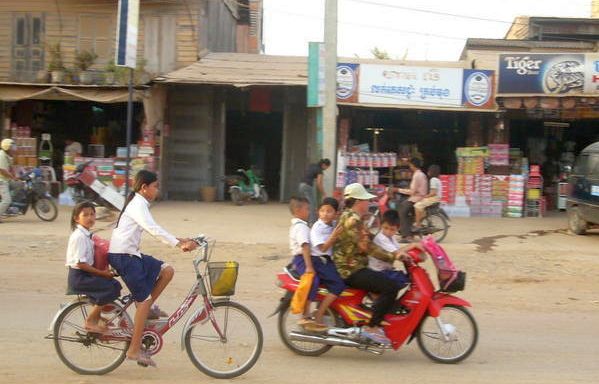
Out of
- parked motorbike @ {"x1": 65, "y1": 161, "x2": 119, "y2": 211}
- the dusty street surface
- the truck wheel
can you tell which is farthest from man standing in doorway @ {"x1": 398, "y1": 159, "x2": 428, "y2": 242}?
parked motorbike @ {"x1": 65, "y1": 161, "x2": 119, "y2": 211}

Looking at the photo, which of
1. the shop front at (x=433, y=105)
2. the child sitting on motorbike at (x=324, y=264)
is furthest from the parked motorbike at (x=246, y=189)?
the child sitting on motorbike at (x=324, y=264)

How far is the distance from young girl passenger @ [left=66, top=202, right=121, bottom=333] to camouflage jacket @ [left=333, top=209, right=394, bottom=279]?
1853mm

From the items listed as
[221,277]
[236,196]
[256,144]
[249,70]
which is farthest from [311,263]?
[256,144]

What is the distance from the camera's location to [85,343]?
201 inches

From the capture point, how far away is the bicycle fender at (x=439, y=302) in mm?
5496

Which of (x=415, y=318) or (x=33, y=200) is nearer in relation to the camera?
(x=415, y=318)

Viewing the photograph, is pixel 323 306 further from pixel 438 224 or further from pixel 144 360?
pixel 438 224

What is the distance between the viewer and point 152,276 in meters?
5.10

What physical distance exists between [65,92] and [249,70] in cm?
469

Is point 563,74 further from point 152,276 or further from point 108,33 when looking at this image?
point 152,276

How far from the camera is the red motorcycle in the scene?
552cm

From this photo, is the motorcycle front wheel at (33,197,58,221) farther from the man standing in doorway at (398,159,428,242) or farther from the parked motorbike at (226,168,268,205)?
the man standing in doorway at (398,159,428,242)

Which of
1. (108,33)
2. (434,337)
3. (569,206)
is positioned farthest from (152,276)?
(108,33)

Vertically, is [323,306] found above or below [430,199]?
below
